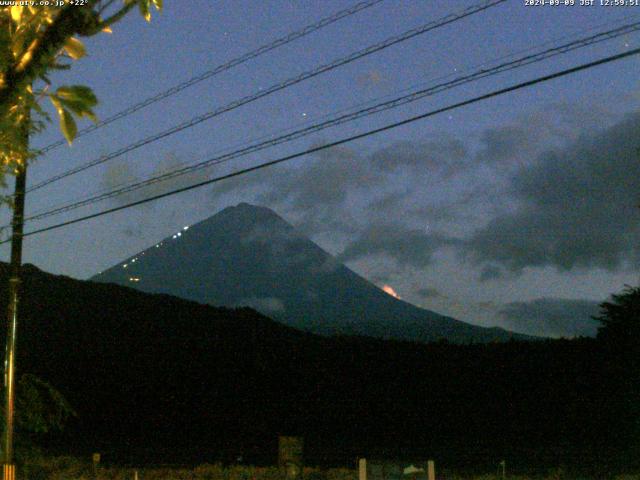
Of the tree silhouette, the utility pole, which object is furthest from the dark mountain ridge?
the utility pole

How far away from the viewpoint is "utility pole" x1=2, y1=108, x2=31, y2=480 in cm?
1467

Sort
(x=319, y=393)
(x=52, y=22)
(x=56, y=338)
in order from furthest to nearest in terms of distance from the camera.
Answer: (x=56, y=338) < (x=319, y=393) < (x=52, y=22)

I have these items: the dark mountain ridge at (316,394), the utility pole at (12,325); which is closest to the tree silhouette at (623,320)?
the dark mountain ridge at (316,394)

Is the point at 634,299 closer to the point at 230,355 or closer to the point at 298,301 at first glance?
the point at 230,355

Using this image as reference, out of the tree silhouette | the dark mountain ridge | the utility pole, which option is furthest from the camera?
the dark mountain ridge

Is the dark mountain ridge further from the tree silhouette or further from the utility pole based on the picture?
the utility pole

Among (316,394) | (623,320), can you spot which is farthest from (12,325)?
(316,394)

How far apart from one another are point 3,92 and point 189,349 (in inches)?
1572

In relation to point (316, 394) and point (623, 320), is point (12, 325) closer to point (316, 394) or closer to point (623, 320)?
point (623, 320)

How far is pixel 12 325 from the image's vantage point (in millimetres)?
15117

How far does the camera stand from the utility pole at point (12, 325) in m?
14.7

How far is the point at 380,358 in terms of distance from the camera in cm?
3772

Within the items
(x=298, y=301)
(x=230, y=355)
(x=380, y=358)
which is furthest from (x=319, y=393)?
(x=298, y=301)

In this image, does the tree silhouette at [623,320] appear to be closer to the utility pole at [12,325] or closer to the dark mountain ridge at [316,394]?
the dark mountain ridge at [316,394]
